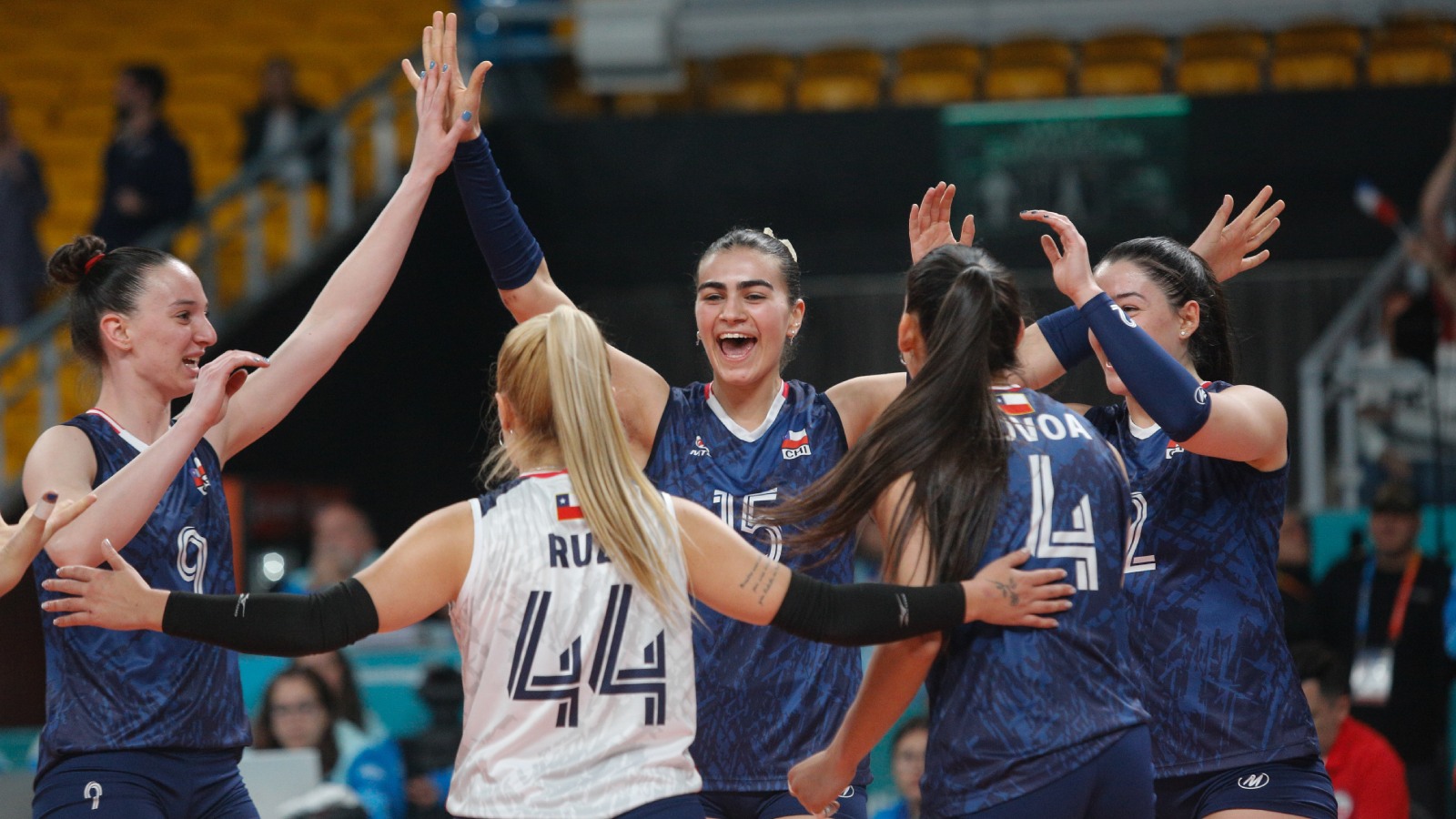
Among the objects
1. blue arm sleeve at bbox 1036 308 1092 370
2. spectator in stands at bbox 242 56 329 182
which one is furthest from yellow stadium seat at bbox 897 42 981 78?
blue arm sleeve at bbox 1036 308 1092 370

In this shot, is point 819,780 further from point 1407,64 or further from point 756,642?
point 1407,64

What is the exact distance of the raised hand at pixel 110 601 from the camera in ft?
9.77

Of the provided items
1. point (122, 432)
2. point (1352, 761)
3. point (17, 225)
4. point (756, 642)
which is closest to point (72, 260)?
point (122, 432)

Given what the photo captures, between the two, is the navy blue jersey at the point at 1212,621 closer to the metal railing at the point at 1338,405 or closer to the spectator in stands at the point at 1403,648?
the spectator in stands at the point at 1403,648

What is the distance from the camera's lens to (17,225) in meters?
10.2

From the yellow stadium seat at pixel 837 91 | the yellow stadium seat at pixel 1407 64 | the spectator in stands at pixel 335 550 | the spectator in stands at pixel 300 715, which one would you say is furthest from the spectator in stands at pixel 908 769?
the yellow stadium seat at pixel 1407 64

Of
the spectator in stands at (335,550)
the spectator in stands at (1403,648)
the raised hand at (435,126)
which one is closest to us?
the raised hand at (435,126)

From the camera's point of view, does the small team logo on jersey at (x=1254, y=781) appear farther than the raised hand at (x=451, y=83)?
No

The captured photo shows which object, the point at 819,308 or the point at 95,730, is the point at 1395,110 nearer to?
the point at 819,308

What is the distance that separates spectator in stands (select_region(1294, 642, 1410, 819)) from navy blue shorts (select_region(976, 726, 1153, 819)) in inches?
129

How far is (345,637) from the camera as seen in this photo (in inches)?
112

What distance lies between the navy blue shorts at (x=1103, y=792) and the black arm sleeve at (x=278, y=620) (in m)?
1.20

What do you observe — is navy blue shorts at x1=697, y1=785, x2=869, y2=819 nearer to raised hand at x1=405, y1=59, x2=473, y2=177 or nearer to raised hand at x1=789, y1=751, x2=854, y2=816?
raised hand at x1=789, y1=751, x2=854, y2=816

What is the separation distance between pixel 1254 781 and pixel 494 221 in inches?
89.6
